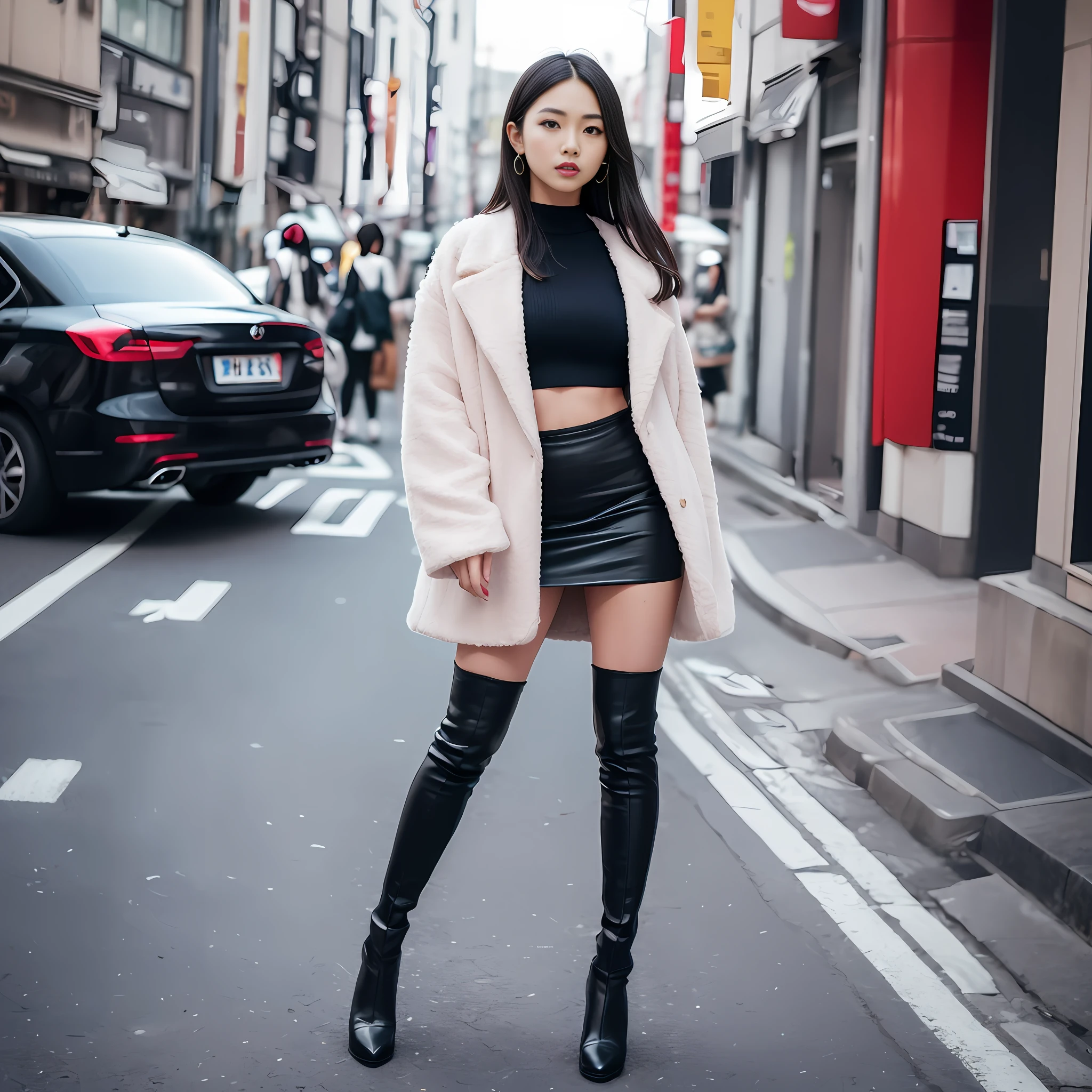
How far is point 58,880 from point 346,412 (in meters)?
10.2

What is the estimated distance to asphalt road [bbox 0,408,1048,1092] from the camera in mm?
2895

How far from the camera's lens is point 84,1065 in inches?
110

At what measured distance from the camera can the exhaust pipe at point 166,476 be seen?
26.8ft

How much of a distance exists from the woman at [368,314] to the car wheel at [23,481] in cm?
527

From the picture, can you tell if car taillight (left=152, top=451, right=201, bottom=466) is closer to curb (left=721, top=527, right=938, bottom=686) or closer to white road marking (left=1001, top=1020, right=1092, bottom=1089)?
curb (left=721, top=527, right=938, bottom=686)

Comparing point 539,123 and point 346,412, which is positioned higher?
point 539,123

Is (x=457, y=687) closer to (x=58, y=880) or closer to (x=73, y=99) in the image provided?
(x=58, y=880)

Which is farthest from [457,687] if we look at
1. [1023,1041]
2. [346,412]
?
[346,412]

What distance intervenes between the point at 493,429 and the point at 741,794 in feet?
7.12

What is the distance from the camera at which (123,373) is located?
806 cm


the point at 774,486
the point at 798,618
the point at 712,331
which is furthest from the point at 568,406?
the point at 712,331

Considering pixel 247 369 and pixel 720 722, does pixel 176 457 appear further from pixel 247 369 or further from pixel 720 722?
pixel 720 722

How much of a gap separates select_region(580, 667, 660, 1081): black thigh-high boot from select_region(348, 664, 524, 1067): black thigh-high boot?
0.19 meters

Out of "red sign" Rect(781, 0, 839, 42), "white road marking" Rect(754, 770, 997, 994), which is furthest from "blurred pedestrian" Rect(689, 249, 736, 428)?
"white road marking" Rect(754, 770, 997, 994)
